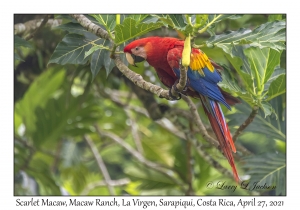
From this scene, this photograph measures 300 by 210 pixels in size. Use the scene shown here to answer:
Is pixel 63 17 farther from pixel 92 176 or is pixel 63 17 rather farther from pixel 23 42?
pixel 92 176

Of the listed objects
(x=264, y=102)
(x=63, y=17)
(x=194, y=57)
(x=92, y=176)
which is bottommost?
(x=92, y=176)

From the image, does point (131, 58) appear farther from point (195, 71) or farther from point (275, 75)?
point (275, 75)

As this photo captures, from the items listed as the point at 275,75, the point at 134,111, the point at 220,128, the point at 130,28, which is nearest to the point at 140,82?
the point at 130,28

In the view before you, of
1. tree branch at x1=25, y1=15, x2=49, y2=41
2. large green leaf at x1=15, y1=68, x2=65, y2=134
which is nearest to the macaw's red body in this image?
tree branch at x1=25, y1=15, x2=49, y2=41

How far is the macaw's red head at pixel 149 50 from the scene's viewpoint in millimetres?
2016

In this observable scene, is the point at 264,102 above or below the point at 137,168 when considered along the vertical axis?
above

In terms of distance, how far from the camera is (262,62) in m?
2.09

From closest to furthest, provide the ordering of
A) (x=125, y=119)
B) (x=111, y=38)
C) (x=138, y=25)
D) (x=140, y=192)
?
(x=138, y=25), (x=111, y=38), (x=140, y=192), (x=125, y=119)

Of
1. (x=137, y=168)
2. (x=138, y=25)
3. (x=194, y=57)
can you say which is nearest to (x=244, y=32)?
(x=194, y=57)

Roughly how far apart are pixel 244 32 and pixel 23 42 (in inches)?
43.7

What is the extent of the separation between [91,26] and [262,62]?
32.7 inches

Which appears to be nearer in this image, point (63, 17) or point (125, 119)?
point (63, 17)

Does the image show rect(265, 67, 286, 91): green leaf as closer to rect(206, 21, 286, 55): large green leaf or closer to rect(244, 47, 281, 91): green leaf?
rect(244, 47, 281, 91): green leaf

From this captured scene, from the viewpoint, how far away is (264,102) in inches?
79.7
